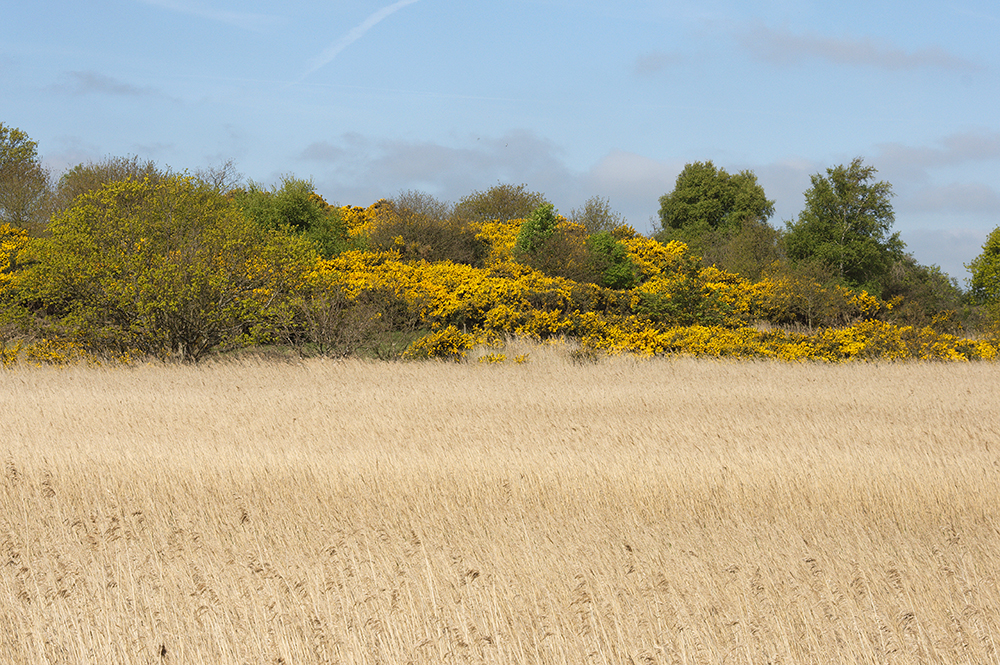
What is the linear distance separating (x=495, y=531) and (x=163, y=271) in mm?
14463

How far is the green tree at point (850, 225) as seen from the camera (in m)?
42.2

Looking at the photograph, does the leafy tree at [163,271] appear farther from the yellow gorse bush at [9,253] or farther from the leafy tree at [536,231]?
the leafy tree at [536,231]

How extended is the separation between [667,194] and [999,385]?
5159cm

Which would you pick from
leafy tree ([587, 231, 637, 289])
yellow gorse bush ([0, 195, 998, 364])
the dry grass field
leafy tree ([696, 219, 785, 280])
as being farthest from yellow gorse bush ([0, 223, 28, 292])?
leafy tree ([696, 219, 785, 280])

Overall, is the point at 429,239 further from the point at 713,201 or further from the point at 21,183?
the point at 713,201

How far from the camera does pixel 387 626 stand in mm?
4344

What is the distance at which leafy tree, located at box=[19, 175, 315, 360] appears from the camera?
59.1 ft

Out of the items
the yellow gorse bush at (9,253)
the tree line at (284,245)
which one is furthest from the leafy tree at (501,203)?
the yellow gorse bush at (9,253)

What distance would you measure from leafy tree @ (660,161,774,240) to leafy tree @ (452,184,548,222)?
630 inches

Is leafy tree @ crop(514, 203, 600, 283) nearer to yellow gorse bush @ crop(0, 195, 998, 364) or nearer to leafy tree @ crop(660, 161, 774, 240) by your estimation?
yellow gorse bush @ crop(0, 195, 998, 364)

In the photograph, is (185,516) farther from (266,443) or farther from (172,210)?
(172,210)

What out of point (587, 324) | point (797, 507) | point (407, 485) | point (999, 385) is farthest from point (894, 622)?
point (587, 324)

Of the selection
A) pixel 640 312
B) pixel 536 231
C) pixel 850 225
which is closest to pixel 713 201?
pixel 850 225

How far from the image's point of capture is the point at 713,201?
61250 mm
